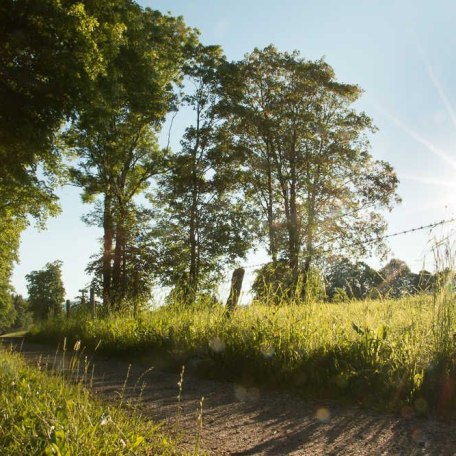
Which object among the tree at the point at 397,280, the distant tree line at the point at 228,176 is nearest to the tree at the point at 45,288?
the distant tree line at the point at 228,176

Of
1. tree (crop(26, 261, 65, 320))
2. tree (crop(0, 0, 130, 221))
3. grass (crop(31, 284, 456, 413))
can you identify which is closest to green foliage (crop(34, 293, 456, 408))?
grass (crop(31, 284, 456, 413))

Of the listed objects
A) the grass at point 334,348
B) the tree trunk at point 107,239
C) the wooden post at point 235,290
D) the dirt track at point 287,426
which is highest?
the tree trunk at point 107,239

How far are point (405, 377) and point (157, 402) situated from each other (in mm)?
2467

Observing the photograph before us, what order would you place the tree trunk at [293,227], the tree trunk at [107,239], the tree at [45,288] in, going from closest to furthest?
the tree trunk at [107,239] < the tree trunk at [293,227] < the tree at [45,288]

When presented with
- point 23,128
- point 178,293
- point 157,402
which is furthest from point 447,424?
point 23,128

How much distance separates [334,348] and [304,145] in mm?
23235

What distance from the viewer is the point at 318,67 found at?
27.1m

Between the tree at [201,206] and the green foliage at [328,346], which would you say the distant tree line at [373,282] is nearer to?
the green foliage at [328,346]

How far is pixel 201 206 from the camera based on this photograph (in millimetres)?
25938

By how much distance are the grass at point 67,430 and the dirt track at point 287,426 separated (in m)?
0.33

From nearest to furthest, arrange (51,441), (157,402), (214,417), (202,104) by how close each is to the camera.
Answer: (51,441)
(214,417)
(157,402)
(202,104)

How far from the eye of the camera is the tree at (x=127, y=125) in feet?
43.6

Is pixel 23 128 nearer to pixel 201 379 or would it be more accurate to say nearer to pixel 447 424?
pixel 201 379

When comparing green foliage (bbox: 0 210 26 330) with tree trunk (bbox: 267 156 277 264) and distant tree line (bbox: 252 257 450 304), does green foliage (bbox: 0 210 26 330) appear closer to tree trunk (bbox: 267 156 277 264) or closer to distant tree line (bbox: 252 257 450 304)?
tree trunk (bbox: 267 156 277 264)
